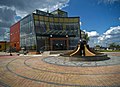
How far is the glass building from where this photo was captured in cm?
3788

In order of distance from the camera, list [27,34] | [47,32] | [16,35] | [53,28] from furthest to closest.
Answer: [16,35] → [27,34] → [53,28] → [47,32]

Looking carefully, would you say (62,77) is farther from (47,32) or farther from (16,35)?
Answer: (16,35)

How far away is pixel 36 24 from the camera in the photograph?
38125mm

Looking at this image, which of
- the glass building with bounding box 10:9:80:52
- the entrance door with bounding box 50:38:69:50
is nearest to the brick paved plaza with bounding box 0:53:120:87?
the glass building with bounding box 10:9:80:52

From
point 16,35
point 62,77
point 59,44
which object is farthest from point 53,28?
point 62,77

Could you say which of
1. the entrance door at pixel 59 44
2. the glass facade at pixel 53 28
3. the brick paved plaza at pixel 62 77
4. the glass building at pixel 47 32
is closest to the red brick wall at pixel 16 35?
the glass building at pixel 47 32

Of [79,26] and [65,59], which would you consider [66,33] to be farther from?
[65,59]

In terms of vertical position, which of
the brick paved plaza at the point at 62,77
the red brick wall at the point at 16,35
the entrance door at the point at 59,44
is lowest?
the brick paved plaza at the point at 62,77

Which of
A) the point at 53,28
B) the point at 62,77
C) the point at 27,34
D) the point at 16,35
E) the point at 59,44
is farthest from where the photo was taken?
the point at 16,35

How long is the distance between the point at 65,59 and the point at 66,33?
28.5m

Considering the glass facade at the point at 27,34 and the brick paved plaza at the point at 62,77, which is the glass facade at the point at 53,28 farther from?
the brick paved plaza at the point at 62,77

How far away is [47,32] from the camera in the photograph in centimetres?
3966

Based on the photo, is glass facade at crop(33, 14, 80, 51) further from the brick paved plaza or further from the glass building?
the brick paved plaza

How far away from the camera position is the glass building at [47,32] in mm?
37875
